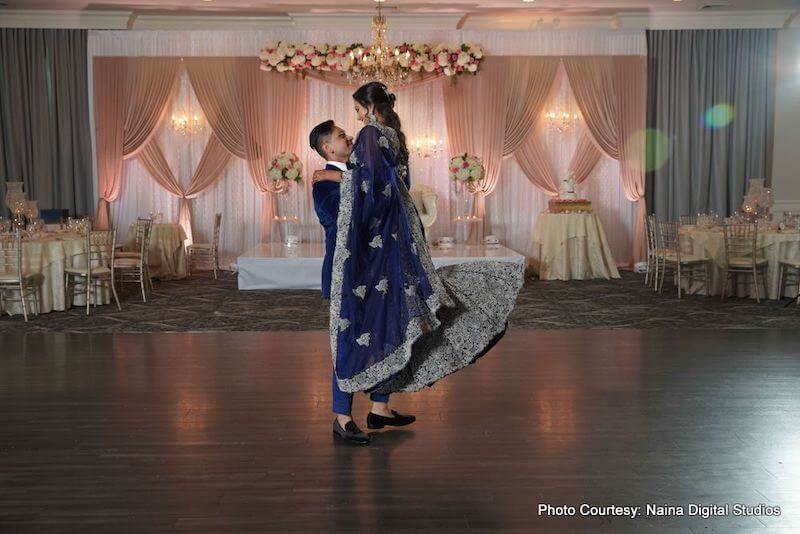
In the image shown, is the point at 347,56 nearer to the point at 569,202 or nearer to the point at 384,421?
the point at 569,202

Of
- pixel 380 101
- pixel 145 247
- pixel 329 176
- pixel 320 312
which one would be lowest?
pixel 320 312

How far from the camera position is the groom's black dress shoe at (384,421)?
448cm

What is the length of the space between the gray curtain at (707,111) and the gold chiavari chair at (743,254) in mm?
3115

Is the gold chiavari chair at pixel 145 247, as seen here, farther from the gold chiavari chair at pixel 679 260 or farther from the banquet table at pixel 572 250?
the gold chiavari chair at pixel 679 260

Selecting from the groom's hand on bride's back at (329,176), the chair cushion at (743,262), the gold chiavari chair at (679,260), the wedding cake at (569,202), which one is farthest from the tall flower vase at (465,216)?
the groom's hand on bride's back at (329,176)

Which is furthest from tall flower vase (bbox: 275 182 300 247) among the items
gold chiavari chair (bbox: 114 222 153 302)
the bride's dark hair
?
the bride's dark hair

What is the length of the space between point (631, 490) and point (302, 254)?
292 inches

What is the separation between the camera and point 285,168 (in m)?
11.6

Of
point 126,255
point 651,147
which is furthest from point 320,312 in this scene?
point 651,147

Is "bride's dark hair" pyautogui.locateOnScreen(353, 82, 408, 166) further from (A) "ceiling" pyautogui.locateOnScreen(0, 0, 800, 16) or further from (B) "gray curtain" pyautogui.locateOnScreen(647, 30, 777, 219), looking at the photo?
(B) "gray curtain" pyautogui.locateOnScreen(647, 30, 777, 219)

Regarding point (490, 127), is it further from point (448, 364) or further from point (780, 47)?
point (448, 364)

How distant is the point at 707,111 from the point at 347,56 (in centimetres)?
498

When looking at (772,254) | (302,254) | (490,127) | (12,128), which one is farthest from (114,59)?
(772,254)

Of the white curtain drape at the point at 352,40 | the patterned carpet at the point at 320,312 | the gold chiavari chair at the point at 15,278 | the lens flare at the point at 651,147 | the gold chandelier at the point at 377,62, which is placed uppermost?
the white curtain drape at the point at 352,40
